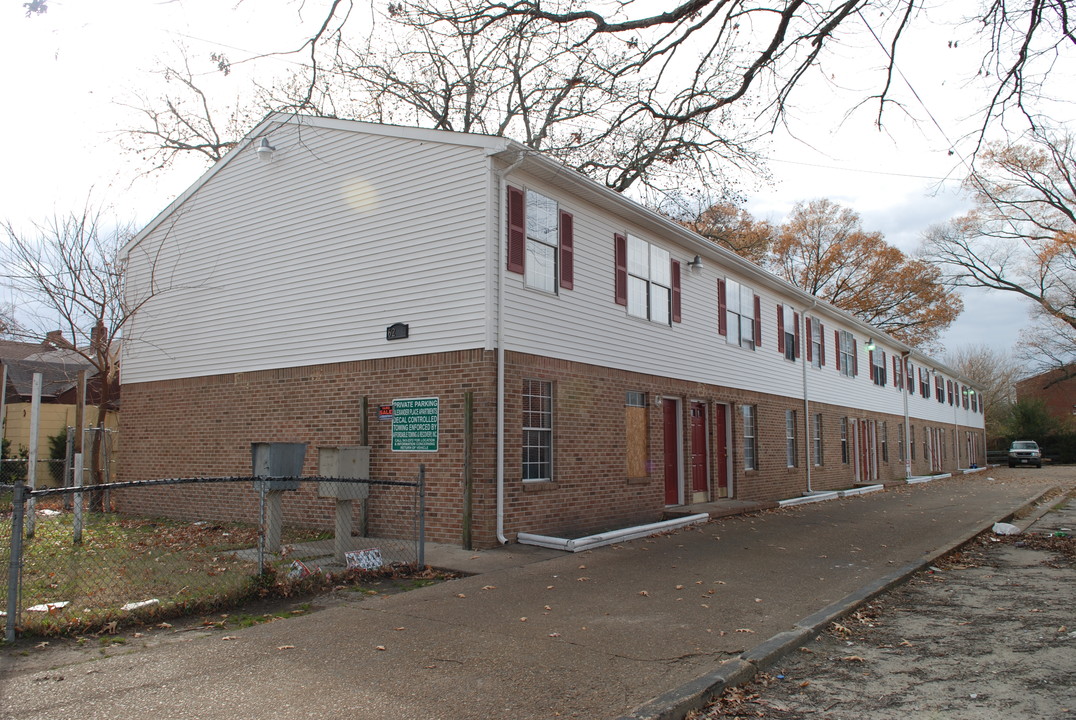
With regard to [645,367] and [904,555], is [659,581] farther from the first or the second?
[645,367]

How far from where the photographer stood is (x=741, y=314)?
63.1 ft

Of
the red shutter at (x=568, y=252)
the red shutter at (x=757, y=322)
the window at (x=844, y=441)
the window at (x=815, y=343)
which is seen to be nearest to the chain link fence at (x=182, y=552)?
the red shutter at (x=568, y=252)

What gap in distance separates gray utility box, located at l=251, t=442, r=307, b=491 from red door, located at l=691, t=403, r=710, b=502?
951cm

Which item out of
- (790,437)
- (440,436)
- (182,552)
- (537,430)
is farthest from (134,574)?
(790,437)

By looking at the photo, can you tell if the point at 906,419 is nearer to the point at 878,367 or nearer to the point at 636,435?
the point at 878,367

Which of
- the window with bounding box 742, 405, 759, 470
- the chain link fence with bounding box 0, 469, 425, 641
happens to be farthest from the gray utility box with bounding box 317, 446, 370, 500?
the window with bounding box 742, 405, 759, 470

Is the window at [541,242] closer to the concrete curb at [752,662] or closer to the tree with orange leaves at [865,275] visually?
the concrete curb at [752,662]

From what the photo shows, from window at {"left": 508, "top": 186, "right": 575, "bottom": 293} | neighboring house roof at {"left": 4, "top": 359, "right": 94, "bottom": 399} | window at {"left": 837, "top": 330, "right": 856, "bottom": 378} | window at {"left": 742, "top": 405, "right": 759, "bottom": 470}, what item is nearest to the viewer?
window at {"left": 508, "top": 186, "right": 575, "bottom": 293}

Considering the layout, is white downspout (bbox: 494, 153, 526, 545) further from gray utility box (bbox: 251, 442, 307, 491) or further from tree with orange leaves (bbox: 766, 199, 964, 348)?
tree with orange leaves (bbox: 766, 199, 964, 348)

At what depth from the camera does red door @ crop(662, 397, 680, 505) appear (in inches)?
617

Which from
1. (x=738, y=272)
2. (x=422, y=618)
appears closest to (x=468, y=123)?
(x=738, y=272)

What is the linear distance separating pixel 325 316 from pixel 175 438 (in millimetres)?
4875

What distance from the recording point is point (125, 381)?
54.5 ft

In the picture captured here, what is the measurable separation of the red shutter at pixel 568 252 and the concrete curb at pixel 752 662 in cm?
640
